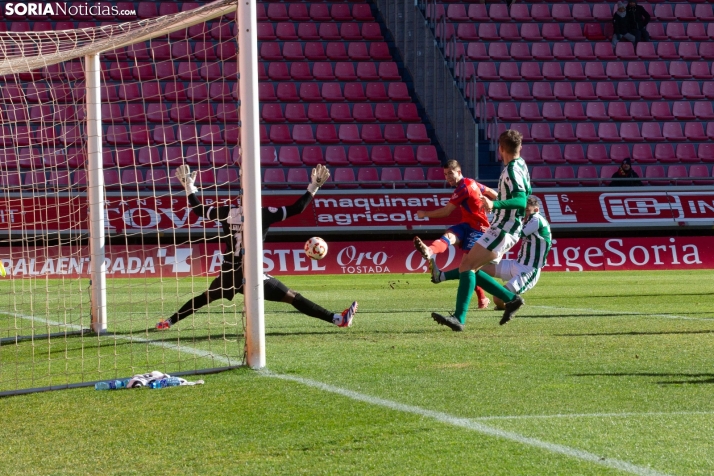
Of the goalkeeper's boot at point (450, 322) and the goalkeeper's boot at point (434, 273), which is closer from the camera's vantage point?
the goalkeeper's boot at point (450, 322)

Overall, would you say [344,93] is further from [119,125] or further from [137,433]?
[137,433]

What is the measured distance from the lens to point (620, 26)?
28.4 m

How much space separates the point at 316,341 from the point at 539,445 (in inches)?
195

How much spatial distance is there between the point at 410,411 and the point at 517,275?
6.45m

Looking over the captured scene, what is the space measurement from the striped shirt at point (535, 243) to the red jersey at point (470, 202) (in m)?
0.93

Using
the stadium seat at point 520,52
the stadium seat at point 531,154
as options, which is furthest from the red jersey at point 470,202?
the stadium seat at point 520,52

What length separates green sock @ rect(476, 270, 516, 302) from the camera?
418 inches

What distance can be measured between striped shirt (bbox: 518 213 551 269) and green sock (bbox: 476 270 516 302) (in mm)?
1629

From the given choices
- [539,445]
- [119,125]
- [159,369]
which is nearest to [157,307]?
[159,369]

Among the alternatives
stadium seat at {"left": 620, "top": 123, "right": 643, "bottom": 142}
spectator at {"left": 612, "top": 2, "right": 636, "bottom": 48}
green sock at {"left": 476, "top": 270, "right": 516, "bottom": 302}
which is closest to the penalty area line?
green sock at {"left": 476, "top": 270, "right": 516, "bottom": 302}

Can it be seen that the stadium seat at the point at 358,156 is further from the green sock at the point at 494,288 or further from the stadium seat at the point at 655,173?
the green sock at the point at 494,288

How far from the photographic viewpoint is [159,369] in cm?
809

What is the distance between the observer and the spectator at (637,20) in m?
28.2

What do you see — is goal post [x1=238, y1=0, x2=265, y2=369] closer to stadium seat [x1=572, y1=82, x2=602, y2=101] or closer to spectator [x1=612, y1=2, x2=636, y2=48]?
stadium seat [x1=572, y1=82, x2=602, y2=101]
